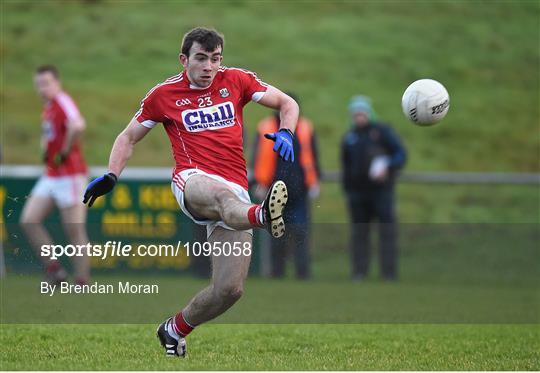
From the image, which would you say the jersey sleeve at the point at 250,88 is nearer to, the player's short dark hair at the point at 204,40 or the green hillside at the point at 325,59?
the player's short dark hair at the point at 204,40

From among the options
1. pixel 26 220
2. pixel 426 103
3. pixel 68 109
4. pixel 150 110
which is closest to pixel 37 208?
pixel 26 220

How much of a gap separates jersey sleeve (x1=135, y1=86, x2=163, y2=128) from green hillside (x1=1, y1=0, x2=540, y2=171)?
1314 cm

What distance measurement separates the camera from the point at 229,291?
25.5 feet

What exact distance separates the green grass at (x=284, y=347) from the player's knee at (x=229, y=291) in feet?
1.42

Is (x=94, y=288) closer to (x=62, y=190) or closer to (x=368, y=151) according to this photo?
(x=62, y=190)

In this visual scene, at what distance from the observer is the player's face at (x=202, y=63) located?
791 centimetres

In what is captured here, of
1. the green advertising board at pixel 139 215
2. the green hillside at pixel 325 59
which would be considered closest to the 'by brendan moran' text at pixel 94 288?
the green advertising board at pixel 139 215

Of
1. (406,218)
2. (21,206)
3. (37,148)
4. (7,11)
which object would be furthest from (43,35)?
(21,206)

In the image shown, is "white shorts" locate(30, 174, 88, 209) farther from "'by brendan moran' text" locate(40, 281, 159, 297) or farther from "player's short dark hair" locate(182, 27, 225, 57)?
"player's short dark hair" locate(182, 27, 225, 57)

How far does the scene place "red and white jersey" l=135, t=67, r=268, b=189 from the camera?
8.03 metres

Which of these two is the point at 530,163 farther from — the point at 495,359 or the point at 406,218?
the point at 495,359

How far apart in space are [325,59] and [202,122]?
17237 millimetres

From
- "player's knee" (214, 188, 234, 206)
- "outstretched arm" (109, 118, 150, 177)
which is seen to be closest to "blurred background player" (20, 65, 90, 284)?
"outstretched arm" (109, 118, 150, 177)

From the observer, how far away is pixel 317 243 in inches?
675
